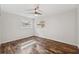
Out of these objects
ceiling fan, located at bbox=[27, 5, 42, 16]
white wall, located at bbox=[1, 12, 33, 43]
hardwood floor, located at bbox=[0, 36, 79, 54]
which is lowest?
hardwood floor, located at bbox=[0, 36, 79, 54]

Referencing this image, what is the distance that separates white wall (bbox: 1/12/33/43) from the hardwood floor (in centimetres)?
7

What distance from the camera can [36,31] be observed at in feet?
6.26

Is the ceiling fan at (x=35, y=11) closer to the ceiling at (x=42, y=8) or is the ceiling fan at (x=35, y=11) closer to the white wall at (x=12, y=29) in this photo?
the ceiling at (x=42, y=8)

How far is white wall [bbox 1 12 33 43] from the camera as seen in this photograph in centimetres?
187

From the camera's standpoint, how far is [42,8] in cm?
190

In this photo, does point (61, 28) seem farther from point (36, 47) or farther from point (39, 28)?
point (36, 47)

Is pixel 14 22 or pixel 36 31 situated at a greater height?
pixel 14 22

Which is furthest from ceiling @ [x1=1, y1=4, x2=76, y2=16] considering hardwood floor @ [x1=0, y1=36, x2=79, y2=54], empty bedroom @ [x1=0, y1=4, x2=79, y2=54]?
hardwood floor @ [x1=0, y1=36, x2=79, y2=54]

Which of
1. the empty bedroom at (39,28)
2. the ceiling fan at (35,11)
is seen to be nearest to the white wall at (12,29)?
the empty bedroom at (39,28)

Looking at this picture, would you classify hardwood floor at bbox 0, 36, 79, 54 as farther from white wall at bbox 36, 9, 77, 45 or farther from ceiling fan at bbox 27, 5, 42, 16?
ceiling fan at bbox 27, 5, 42, 16

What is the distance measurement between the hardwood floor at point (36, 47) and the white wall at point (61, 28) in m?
0.08
